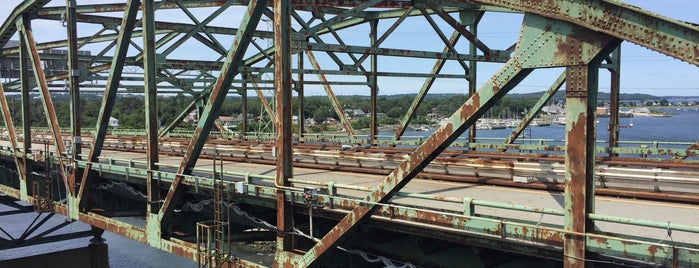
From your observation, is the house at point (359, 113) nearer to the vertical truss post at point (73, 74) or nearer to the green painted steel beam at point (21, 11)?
the green painted steel beam at point (21, 11)

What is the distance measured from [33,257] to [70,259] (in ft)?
5.51

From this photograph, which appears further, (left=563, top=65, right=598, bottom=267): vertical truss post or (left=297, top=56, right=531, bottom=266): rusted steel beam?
(left=297, top=56, right=531, bottom=266): rusted steel beam

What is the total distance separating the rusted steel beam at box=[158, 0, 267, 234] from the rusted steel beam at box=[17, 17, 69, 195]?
708 cm

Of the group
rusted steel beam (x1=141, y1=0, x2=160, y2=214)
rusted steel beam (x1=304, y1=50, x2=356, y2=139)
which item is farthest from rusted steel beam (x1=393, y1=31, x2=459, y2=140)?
rusted steel beam (x1=141, y1=0, x2=160, y2=214)

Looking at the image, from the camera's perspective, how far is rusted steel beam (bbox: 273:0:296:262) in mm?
10547

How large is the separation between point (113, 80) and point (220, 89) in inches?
227

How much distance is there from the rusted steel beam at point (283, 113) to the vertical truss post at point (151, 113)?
525 centimetres

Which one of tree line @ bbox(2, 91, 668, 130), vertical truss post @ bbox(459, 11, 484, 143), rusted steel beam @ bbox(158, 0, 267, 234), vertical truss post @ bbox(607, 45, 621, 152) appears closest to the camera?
rusted steel beam @ bbox(158, 0, 267, 234)

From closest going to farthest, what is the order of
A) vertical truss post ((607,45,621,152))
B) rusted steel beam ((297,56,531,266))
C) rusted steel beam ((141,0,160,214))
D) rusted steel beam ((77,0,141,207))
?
rusted steel beam ((297,56,531,266)), rusted steel beam ((141,0,160,214)), rusted steel beam ((77,0,141,207)), vertical truss post ((607,45,621,152))

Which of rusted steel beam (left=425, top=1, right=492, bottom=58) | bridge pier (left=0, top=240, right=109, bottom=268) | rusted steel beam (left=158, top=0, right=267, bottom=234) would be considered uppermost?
rusted steel beam (left=425, top=1, right=492, bottom=58)

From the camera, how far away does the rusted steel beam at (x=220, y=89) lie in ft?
36.9

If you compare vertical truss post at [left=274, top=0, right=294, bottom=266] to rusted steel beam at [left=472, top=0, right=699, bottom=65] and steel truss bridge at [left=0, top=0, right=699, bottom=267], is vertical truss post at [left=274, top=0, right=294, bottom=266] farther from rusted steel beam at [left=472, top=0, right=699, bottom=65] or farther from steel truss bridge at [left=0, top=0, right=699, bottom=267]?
rusted steel beam at [left=472, top=0, right=699, bottom=65]

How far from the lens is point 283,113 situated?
419 inches

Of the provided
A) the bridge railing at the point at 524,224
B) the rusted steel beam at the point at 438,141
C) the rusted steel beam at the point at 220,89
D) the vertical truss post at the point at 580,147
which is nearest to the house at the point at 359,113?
the rusted steel beam at the point at 220,89
